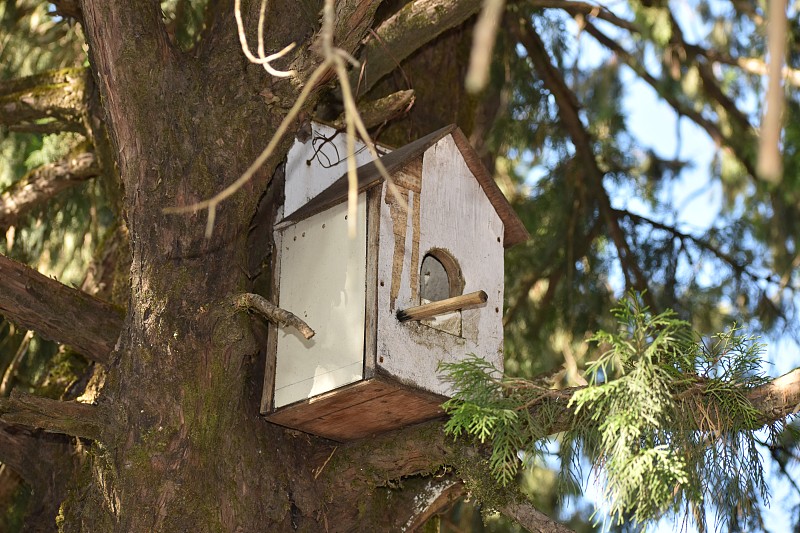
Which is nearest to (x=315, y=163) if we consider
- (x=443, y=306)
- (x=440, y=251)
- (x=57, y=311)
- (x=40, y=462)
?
(x=440, y=251)

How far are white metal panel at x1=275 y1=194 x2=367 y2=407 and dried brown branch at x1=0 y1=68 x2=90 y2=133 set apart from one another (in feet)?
4.87

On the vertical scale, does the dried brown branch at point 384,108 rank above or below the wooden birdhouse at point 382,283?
above

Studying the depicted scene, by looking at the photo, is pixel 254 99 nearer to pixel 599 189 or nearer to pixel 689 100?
pixel 599 189

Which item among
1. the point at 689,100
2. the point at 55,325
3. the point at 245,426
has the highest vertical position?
the point at 689,100

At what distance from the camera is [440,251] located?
3.29m

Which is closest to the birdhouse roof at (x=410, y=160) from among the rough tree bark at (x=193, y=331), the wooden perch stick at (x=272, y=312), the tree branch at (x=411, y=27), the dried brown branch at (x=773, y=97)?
the rough tree bark at (x=193, y=331)

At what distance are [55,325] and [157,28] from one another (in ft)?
3.17

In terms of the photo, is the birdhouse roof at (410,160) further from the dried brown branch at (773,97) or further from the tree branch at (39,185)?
the dried brown branch at (773,97)

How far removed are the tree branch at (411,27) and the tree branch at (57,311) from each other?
1.18 meters

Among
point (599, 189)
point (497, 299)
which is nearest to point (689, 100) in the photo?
point (599, 189)

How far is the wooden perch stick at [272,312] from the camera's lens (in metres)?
2.86

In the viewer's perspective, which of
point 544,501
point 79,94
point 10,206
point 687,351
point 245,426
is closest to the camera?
point 687,351

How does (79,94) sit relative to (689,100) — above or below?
below

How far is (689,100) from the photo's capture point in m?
6.18
